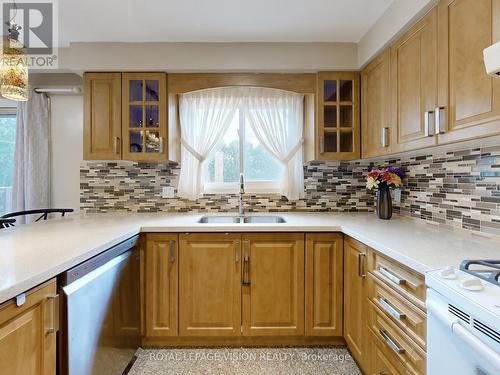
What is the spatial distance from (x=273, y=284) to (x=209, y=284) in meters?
0.45

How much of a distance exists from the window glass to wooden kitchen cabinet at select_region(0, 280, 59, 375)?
8.10 feet

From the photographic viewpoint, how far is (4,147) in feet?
9.55

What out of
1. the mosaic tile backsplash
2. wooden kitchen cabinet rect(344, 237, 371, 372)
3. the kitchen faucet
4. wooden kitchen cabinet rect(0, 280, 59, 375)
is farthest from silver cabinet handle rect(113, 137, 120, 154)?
wooden kitchen cabinet rect(344, 237, 371, 372)

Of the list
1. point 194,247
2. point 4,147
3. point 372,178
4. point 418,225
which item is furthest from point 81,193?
point 418,225

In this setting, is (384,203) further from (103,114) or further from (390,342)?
(103,114)

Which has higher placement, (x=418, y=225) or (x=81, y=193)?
(x=81, y=193)

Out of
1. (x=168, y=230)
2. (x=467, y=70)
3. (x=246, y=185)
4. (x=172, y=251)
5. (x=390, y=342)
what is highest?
(x=467, y=70)

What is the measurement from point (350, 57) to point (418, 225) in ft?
4.67

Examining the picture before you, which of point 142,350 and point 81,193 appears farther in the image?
point 81,193

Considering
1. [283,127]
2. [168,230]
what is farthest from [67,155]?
[283,127]

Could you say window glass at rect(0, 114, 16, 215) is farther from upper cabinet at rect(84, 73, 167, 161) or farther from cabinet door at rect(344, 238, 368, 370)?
cabinet door at rect(344, 238, 368, 370)

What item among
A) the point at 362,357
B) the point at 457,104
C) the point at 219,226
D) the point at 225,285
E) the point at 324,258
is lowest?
the point at 362,357

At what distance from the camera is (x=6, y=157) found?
2922 mm

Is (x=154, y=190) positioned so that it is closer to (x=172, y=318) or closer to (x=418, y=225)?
(x=172, y=318)
